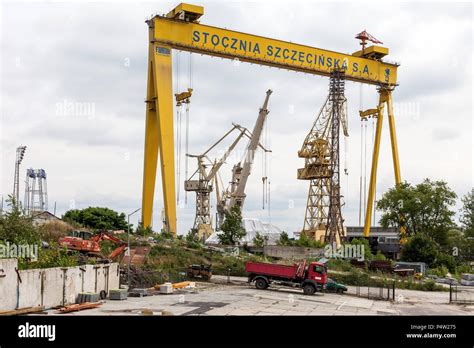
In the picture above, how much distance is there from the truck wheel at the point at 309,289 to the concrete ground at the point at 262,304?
0.39 metres

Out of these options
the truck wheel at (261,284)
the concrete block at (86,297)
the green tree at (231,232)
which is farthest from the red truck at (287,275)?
the green tree at (231,232)

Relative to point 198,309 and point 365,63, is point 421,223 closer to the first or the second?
point 365,63

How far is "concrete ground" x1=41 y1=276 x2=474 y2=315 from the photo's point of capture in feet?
88.7

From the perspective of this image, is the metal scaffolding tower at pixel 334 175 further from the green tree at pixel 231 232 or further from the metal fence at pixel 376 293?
the metal fence at pixel 376 293

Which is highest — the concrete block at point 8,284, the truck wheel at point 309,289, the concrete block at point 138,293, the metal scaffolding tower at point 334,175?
the metal scaffolding tower at point 334,175

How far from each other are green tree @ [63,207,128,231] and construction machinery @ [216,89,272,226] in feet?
48.9

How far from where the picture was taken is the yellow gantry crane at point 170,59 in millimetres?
53781

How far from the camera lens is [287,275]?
38531 millimetres

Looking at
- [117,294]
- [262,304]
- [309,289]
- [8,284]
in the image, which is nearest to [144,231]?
[309,289]

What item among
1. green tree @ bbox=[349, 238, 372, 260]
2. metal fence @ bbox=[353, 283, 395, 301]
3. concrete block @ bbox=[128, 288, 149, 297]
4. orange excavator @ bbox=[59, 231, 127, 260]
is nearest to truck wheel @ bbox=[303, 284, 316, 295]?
metal fence @ bbox=[353, 283, 395, 301]

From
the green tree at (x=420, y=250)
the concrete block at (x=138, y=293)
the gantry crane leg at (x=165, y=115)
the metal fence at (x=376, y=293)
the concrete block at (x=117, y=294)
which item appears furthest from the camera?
the green tree at (x=420, y=250)

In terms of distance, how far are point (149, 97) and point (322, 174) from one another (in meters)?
30.5

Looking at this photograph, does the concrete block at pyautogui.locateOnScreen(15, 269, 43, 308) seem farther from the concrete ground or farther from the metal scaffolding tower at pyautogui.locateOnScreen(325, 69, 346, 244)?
the metal scaffolding tower at pyautogui.locateOnScreen(325, 69, 346, 244)

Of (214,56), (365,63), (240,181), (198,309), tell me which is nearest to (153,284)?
(198,309)
